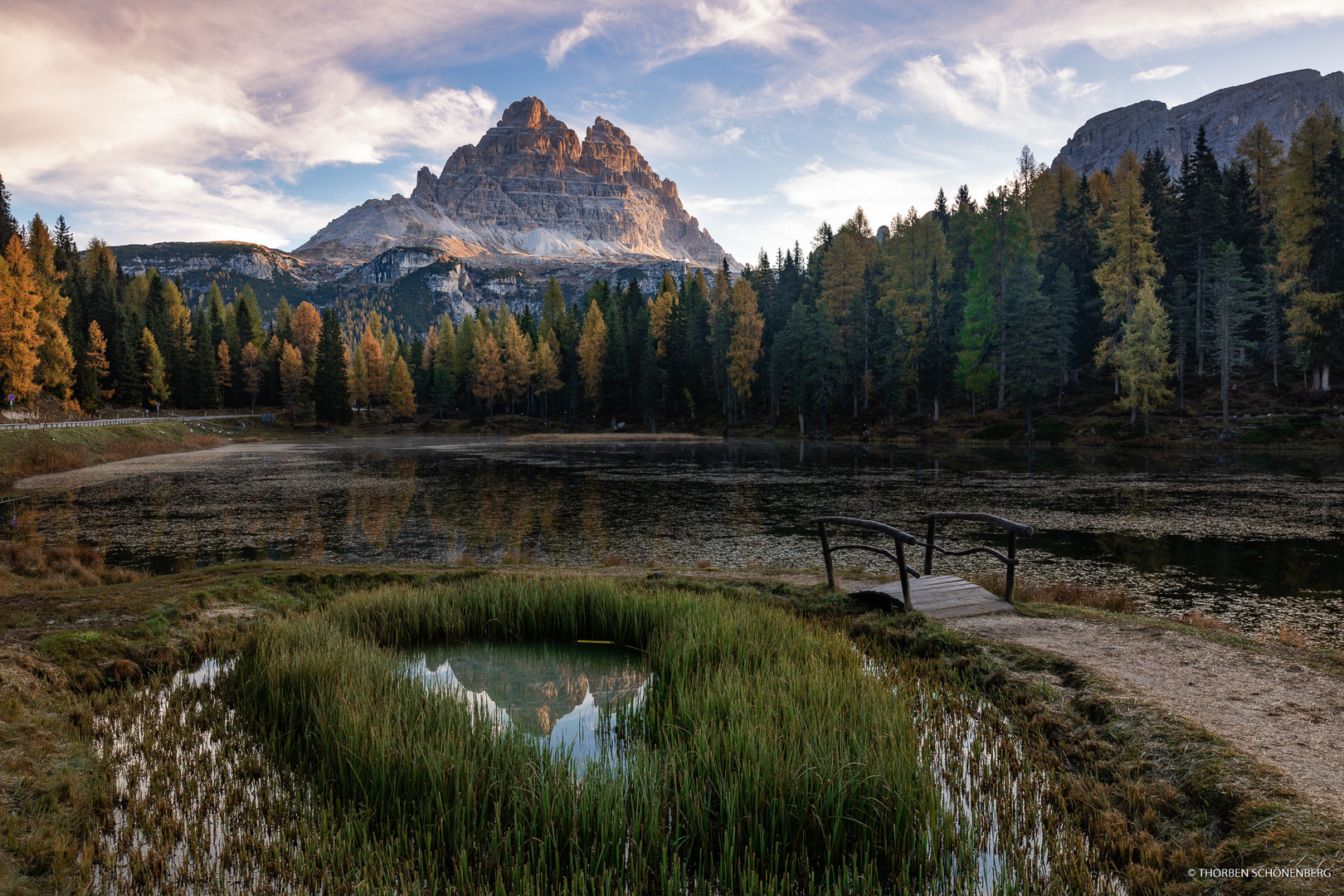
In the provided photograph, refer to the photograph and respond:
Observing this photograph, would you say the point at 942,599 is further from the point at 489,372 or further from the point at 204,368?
the point at 204,368

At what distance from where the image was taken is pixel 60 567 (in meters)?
16.3

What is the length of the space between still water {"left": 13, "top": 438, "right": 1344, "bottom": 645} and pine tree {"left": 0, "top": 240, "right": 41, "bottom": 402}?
20008 millimetres

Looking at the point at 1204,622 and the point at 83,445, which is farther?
the point at 83,445

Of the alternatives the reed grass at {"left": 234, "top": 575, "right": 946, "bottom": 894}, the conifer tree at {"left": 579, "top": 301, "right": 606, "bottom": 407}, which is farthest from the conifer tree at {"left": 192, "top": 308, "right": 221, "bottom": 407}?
the reed grass at {"left": 234, "top": 575, "right": 946, "bottom": 894}

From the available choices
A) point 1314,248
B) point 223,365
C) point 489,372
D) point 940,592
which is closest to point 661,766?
point 940,592

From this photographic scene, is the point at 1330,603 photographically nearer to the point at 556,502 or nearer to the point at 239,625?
the point at 239,625

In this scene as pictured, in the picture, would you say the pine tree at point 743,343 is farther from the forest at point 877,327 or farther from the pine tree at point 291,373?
the pine tree at point 291,373

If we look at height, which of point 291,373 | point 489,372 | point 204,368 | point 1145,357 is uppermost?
point 204,368

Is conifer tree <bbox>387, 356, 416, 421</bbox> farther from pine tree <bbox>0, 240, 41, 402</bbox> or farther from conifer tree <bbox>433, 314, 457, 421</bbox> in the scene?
pine tree <bbox>0, 240, 41, 402</bbox>

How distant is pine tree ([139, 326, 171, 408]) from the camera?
88.2 metres

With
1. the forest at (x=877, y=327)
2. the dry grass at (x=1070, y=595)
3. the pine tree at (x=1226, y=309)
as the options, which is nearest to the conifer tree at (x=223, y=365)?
the forest at (x=877, y=327)

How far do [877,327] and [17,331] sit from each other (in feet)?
261

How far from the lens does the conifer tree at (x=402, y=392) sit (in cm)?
10056

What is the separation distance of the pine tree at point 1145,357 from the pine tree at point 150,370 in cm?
11144
